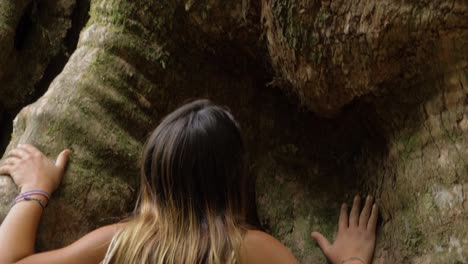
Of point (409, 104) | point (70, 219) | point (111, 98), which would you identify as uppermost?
point (409, 104)

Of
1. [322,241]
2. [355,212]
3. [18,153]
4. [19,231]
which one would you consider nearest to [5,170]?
[18,153]

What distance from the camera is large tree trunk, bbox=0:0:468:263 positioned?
192 cm

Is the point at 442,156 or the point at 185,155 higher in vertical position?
the point at 442,156

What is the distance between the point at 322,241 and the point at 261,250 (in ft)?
2.10

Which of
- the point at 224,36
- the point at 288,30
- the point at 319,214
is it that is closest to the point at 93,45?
the point at 224,36

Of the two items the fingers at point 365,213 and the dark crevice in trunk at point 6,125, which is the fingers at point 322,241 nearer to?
the fingers at point 365,213

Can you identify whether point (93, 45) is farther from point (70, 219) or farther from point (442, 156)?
point (442, 156)

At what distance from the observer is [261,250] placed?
6.23 ft

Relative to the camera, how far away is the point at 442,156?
6.47ft

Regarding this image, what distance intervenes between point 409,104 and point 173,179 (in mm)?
953

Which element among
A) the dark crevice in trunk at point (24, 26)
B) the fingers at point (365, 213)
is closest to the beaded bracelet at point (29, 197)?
the fingers at point (365, 213)

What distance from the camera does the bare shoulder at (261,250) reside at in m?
1.87

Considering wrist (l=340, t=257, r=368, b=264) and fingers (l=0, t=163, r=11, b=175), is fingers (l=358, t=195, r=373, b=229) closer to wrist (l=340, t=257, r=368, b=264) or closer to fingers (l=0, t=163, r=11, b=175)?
wrist (l=340, t=257, r=368, b=264)

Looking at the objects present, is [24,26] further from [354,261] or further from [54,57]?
[354,261]
